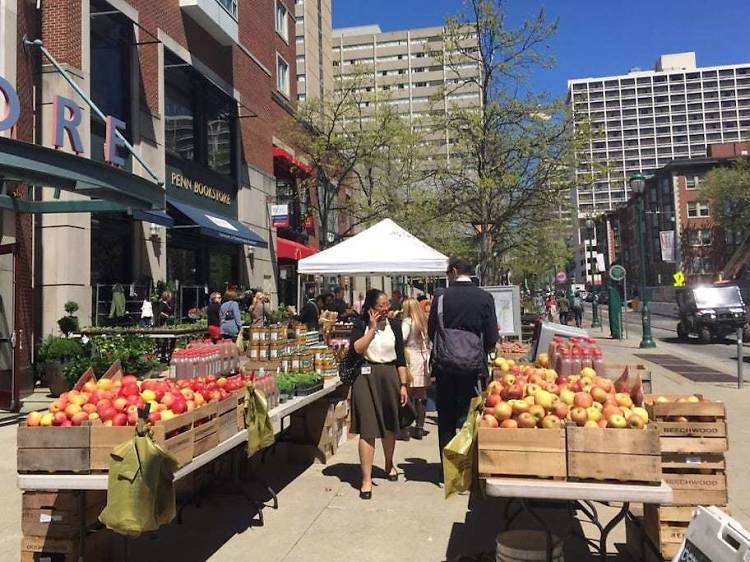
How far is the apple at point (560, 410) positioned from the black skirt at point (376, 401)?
7.30 ft

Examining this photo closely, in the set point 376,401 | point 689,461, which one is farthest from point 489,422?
point 376,401

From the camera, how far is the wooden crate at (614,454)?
10.8 ft

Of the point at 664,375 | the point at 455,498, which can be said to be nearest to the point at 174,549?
the point at 455,498

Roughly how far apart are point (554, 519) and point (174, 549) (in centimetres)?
294

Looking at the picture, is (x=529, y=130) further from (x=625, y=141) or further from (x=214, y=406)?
(x=625, y=141)

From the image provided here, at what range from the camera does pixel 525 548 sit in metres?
3.43

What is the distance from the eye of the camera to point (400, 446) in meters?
7.50

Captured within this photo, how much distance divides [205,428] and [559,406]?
2.30m

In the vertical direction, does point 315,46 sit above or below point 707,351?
above

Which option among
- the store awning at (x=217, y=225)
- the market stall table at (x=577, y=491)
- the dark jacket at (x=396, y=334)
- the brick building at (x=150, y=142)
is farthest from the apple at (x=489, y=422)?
the store awning at (x=217, y=225)

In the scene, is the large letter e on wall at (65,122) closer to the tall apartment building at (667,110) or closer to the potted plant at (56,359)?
the potted plant at (56,359)

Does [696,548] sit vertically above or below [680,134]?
below

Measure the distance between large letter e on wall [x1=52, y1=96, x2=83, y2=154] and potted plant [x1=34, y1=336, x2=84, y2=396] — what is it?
3.93m

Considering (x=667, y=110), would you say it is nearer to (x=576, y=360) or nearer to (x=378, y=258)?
(x=378, y=258)
